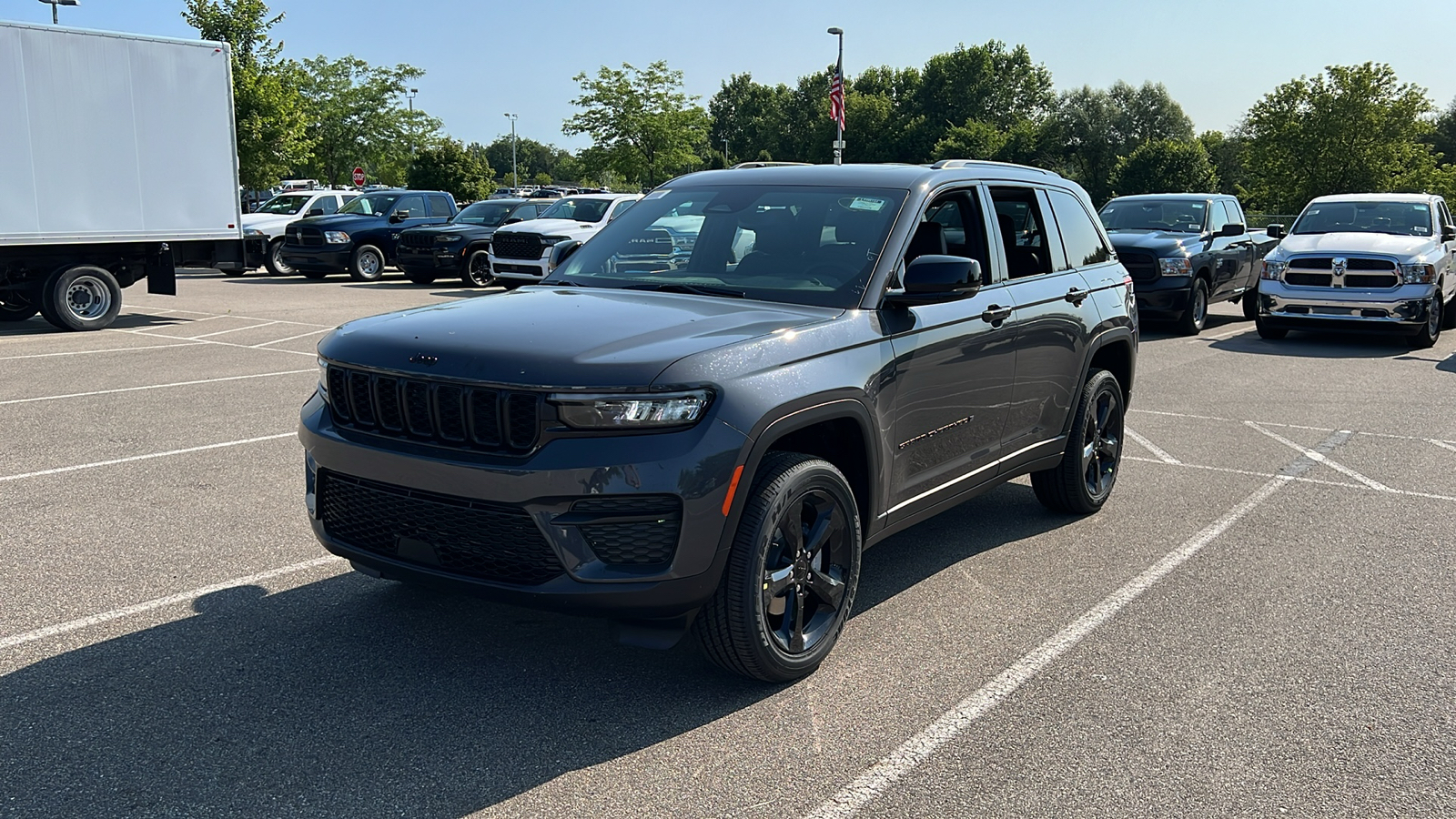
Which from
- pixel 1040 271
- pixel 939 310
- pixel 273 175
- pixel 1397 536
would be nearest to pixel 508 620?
pixel 939 310

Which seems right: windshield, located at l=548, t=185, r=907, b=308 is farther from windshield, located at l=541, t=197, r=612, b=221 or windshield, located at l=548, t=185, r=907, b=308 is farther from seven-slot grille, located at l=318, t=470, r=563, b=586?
windshield, located at l=541, t=197, r=612, b=221

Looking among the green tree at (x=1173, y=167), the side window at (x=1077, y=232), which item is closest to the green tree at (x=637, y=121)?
the green tree at (x=1173, y=167)

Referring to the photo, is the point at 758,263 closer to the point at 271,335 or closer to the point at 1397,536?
the point at 1397,536

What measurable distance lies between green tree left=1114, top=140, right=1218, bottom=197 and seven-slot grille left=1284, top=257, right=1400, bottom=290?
57.6m

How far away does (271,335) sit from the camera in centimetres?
1473

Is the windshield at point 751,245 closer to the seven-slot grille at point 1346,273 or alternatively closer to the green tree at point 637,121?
the seven-slot grille at point 1346,273

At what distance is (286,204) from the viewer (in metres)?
27.4

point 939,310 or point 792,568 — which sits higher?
point 939,310

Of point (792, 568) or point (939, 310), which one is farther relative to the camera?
point (939, 310)

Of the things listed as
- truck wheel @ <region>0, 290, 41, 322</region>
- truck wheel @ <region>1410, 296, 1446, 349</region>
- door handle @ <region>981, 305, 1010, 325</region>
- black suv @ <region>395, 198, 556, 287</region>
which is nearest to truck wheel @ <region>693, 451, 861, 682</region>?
door handle @ <region>981, 305, 1010, 325</region>

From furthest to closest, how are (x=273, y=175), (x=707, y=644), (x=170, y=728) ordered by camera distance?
(x=273, y=175)
(x=707, y=644)
(x=170, y=728)

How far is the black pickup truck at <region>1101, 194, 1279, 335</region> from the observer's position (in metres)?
16.1

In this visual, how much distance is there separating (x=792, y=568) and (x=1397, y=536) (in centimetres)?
400

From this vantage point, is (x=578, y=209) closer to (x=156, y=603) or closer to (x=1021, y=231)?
(x=1021, y=231)
